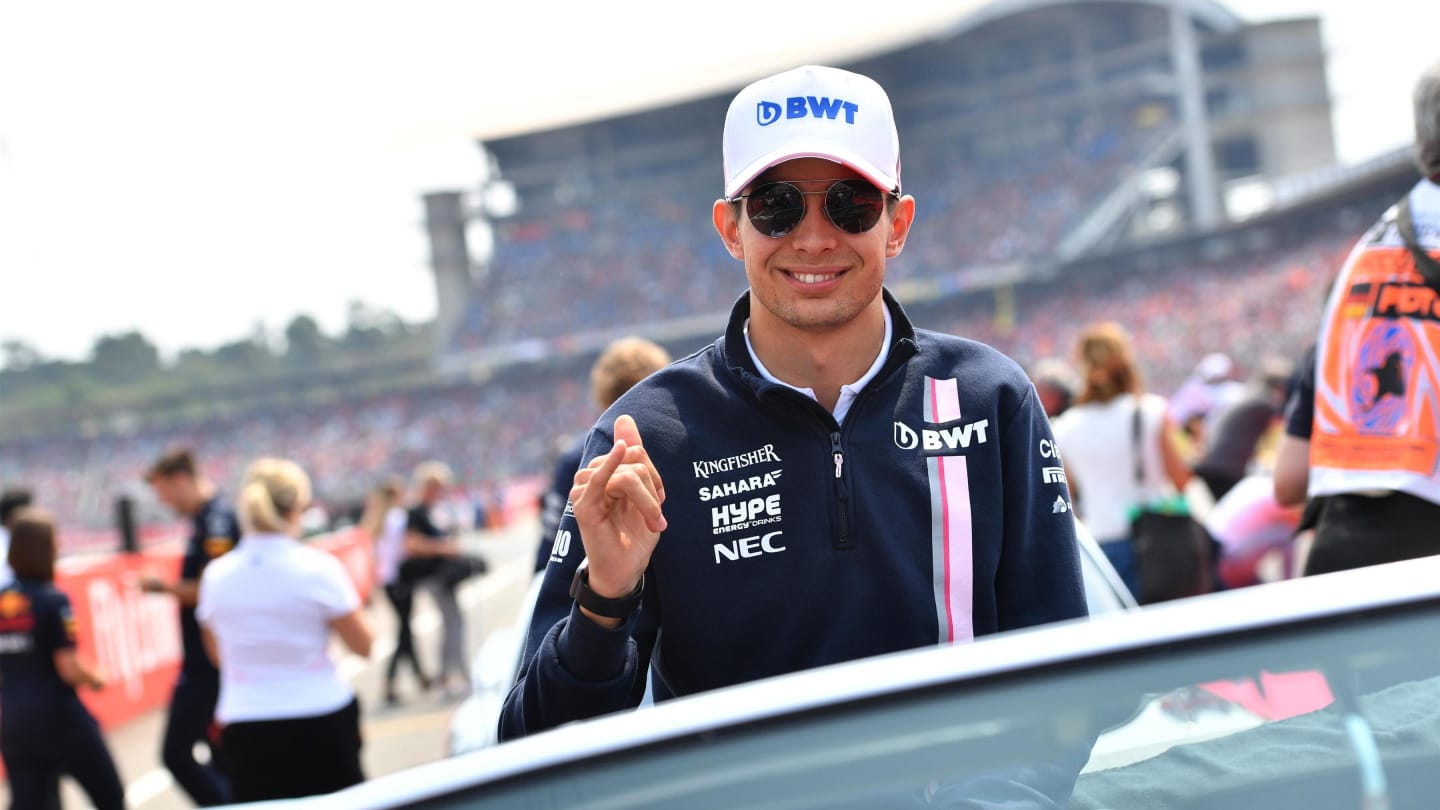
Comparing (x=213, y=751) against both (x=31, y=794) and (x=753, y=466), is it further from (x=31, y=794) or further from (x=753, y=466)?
(x=753, y=466)

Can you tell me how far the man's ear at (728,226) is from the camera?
2.11m

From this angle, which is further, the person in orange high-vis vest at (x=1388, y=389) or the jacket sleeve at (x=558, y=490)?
the jacket sleeve at (x=558, y=490)

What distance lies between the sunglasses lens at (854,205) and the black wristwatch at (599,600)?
60 centimetres

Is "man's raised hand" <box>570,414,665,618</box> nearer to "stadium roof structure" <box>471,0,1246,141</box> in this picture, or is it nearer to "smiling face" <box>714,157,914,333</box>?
"smiling face" <box>714,157,914,333</box>

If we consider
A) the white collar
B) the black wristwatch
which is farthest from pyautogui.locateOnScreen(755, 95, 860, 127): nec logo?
the black wristwatch

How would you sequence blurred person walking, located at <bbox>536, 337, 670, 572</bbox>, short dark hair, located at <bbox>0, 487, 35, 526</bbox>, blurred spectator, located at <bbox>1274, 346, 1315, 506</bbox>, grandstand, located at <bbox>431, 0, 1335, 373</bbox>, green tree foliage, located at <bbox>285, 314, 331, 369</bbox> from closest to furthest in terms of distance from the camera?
blurred spectator, located at <bbox>1274, 346, 1315, 506</bbox> < blurred person walking, located at <bbox>536, 337, 670, 572</bbox> < short dark hair, located at <bbox>0, 487, 35, 526</bbox> < grandstand, located at <bbox>431, 0, 1335, 373</bbox> < green tree foliage, located at <bbox>285, 314, 331, 369</bbox>

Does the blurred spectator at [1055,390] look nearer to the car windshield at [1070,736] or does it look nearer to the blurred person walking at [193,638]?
the blurred person walking at [193,638]

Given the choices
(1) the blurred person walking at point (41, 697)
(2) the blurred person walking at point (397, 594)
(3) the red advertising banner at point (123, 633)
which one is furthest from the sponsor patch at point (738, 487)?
(3) the red advertising banner at point (123, 633)

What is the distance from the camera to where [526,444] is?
46.7 meters

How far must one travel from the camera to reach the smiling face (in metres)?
1.98

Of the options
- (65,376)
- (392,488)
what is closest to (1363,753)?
(392,488)

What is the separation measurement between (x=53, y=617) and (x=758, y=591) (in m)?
4.82

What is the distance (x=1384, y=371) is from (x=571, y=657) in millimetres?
1872

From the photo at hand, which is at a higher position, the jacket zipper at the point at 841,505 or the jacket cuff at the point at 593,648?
the jacket zipper at the point at 841,505
